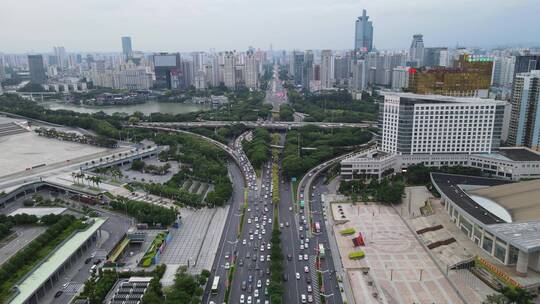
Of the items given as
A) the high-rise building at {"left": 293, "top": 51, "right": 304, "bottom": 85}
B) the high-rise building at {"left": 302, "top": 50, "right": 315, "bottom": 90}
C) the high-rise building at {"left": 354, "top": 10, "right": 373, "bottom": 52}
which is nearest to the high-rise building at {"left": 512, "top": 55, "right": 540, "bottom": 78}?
the high-rise building at {"left": 302, "top": 50, "right": 315, "bottom": 90}

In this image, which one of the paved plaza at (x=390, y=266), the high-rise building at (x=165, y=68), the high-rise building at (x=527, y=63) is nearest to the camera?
the paved plaza at (x=390, y=266)

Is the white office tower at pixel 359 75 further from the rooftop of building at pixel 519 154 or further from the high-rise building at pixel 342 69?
the rooftop of building at pixel 519 154

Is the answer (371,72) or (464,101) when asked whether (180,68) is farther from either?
(464,101)

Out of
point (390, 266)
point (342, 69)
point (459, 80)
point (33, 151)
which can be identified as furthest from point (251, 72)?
point (390, 266)

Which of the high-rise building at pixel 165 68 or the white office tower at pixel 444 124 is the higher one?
the high-rise building at pixel 165 68

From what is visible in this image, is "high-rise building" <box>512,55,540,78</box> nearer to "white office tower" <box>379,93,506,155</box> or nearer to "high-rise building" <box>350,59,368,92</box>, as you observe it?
"white office tower" <box>379,93,506,155</box>

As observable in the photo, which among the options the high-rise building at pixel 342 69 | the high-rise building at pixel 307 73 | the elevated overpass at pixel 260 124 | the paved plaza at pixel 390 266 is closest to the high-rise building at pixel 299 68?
the high-rise building at pixel 307 73

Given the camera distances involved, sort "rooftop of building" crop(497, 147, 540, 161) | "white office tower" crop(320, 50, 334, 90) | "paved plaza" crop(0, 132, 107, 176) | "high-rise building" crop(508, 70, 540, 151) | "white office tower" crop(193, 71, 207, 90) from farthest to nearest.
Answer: "white office tower" crop(193, 71, 207, 90) < "white office tower" crop(320, 50, 334, 90) < "paved plaza" crop(0, 132, 107, 176) < "high-rise building" crop(508, 70, 540, 151) < "rooftop of building" crop(497, 147, 540, 161)
